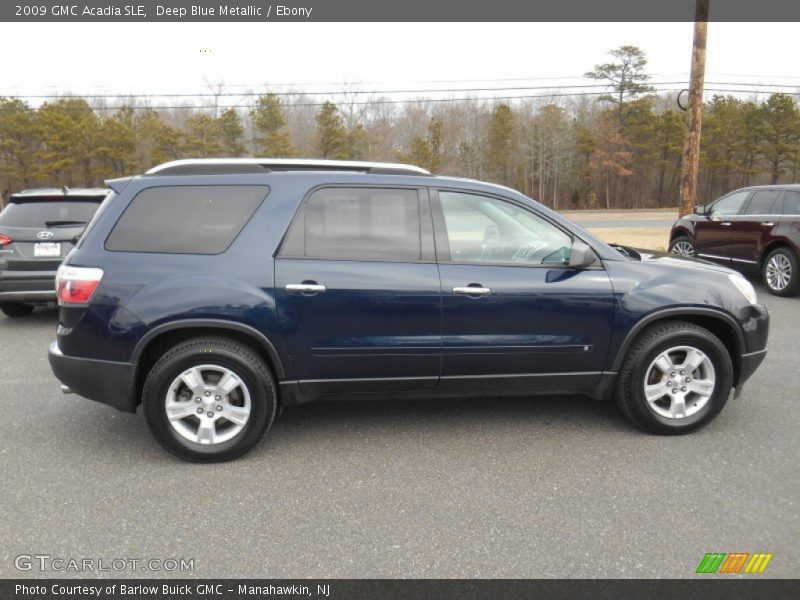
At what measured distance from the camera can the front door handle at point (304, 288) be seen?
3.49 m

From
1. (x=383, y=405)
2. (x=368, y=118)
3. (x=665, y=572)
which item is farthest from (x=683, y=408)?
(x=368, y=118)

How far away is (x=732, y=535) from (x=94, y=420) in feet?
13.7

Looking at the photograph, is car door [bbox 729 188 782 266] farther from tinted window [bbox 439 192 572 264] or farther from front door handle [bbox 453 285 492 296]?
front door handle [bbox 453 285 492 296]

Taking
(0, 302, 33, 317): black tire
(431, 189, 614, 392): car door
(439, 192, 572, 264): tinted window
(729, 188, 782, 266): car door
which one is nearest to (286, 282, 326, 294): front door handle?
(431, 189, 614, 392): car door

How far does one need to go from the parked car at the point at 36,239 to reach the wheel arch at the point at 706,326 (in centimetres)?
645

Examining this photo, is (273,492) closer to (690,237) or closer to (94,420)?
(94,420)

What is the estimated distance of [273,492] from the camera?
10.4 ft

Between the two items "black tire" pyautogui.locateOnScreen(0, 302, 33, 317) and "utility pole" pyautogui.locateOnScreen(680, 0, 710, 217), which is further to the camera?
"utility pole" pyautogui.locateOnScreen(680, 0, 710, 217)

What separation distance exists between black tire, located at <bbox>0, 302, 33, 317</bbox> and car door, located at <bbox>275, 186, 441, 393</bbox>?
6.06m

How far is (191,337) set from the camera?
356 cm

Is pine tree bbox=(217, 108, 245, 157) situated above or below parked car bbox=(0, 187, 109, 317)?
above

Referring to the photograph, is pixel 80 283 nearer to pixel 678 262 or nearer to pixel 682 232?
pixel 678 262

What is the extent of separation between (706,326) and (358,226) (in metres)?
2.58

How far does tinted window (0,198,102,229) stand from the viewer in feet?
23.0
